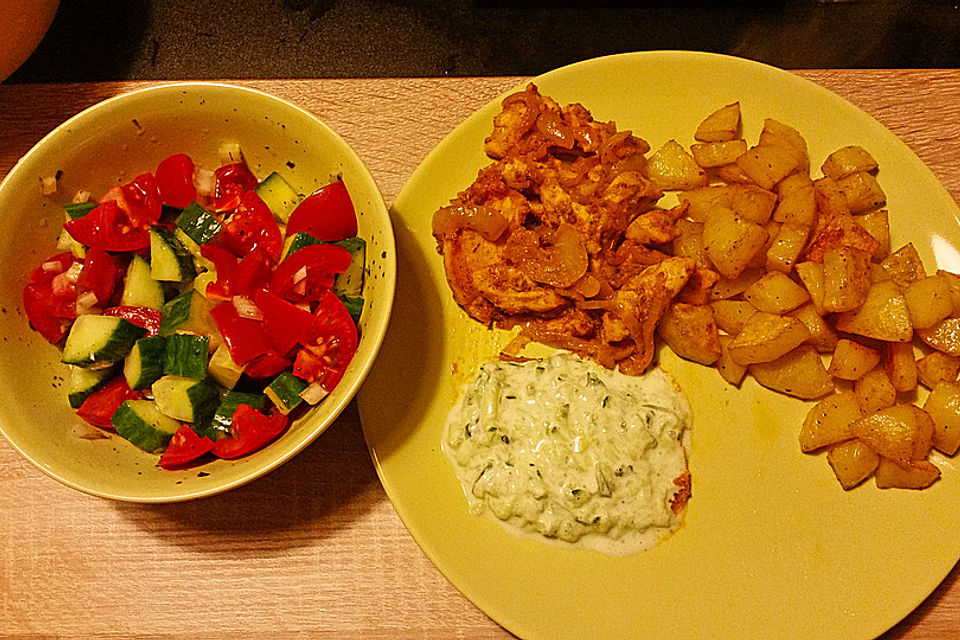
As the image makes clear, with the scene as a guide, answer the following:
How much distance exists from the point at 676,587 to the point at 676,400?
21.0 inches

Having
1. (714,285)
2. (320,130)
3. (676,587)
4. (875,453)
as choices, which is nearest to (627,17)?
(714,285)

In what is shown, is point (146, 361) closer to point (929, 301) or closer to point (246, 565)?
point (246, 565)

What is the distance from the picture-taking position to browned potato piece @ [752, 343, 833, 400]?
233 centimetres

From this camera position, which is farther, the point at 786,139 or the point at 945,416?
the point at 786,139

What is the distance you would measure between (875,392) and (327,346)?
156 cm

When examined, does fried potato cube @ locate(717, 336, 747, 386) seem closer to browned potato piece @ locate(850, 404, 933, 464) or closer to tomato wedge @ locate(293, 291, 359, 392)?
browned potato piece @ locate(850, 404, 933, 464)

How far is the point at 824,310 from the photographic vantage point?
2.29 meters

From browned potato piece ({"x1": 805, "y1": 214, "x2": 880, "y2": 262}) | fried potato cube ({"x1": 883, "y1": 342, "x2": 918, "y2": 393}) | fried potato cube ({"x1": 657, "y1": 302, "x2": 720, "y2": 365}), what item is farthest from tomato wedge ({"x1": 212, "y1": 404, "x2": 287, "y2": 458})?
fried potato cube ({"x1": 883, "y1": 342, "x2": 918, "y2": 393})

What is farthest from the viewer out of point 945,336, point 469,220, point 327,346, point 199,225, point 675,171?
point 675,171

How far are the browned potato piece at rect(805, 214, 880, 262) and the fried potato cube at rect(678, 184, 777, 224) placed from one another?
17cm

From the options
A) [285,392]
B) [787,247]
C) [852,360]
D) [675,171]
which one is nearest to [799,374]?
[852,360]

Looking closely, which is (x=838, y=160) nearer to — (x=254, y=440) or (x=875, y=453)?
(x=875, y=453)

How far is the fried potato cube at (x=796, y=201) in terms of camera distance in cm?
237

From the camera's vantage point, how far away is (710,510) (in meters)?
2.27
